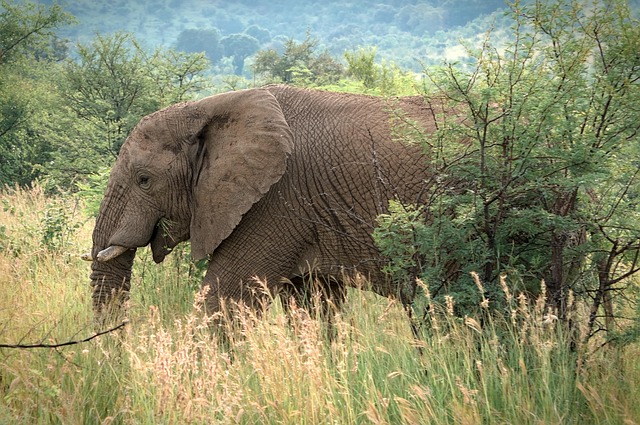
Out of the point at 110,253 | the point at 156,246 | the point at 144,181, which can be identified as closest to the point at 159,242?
the point at 156,246

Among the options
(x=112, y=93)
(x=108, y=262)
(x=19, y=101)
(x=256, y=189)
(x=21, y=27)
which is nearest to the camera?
(x=256, y=189)

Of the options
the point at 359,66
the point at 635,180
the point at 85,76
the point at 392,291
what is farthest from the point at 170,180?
the point at 359,66

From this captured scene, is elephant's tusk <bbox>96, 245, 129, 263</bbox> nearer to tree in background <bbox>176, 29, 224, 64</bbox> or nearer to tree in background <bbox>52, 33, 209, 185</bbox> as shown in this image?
tree in background <bbox>52, 33, 209, 185</bbox>

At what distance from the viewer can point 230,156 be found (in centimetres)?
564

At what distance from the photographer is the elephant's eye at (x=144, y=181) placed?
5.80m

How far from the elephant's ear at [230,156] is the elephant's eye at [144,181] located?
33cm

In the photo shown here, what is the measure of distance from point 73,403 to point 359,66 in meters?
19.8

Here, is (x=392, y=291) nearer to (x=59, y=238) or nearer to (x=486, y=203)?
(x=486, y=203)

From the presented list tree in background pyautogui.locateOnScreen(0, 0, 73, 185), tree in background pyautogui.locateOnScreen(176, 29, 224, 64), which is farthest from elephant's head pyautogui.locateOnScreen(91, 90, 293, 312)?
tree in background pyautogui.locateOnScreen(176, 29, 224, 64)

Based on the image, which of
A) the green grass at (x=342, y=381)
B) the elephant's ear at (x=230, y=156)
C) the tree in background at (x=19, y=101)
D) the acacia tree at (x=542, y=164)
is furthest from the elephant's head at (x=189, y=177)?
the tree in background at (x=19, y=101)

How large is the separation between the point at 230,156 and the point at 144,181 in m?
0.70

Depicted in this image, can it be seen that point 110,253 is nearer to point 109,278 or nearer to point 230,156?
point 109,278

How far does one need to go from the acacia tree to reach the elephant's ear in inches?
42.4

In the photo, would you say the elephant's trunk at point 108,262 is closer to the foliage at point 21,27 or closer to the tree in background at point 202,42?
the foliage at point 21,27
